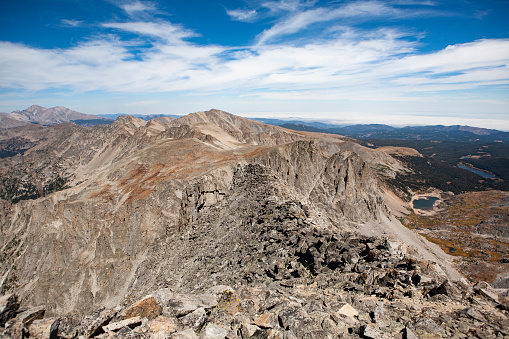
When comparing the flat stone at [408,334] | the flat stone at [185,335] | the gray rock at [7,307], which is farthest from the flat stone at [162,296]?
the flat stone at [408,334]

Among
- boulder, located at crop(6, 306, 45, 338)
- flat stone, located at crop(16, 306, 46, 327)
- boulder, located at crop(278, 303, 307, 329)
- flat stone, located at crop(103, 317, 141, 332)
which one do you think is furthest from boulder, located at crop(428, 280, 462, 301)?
flat stone, located at crop(16, 306, 46, 327)

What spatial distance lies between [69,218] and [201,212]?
110 ft

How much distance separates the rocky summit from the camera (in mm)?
8023

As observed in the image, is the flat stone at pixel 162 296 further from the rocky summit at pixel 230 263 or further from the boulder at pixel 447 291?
the boulder at pixel 447 291

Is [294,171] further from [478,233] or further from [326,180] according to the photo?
[478,233]

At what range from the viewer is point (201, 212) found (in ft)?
117

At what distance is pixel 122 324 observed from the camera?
7699 millimetres

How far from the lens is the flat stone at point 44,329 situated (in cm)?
730

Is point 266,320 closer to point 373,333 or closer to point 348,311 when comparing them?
point 348,311

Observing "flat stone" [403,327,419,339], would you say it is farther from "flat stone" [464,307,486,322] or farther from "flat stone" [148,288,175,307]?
"flat stone" [148,288,175,307]

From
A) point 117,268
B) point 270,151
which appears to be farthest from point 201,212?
point 270,151

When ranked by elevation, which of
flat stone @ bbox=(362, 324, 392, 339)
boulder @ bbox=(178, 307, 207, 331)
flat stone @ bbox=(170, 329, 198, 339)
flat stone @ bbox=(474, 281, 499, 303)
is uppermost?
flat stone @ bbox=(474, 281, 499, 303)

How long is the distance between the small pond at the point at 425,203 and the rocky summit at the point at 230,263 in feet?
416

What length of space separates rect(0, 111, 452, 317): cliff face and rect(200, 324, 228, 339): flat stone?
239 inches
